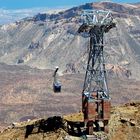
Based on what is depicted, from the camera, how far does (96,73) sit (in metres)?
48.0

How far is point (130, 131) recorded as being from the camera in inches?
1833

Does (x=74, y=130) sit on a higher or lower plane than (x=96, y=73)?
lower

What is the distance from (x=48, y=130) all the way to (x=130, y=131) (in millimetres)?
6999

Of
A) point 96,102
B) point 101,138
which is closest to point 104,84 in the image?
point 96,102

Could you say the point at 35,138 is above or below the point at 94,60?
below

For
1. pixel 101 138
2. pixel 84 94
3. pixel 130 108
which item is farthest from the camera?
pixel 130 108

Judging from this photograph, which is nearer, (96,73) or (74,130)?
(74,130)

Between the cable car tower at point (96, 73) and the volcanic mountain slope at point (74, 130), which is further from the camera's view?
the cable car tower at point (96, 73)

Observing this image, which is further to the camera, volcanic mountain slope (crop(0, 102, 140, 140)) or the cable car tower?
the cable car tower

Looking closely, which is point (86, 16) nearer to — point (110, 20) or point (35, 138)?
point (110, 20)

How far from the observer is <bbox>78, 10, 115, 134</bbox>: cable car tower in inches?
1842

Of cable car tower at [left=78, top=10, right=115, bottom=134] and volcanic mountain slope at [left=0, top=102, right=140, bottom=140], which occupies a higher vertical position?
cable car tower at [left=78, top=10, right=115, bottom=134]

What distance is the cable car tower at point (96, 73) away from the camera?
46.8 meters

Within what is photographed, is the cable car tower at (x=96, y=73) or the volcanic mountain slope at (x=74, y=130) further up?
the cable car tower at (x=96, y=73)
